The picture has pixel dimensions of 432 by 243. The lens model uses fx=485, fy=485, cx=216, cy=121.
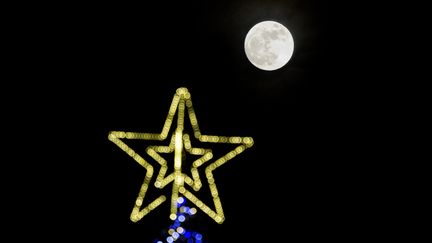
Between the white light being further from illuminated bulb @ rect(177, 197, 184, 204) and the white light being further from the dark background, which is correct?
illuminated bulb @ rect(177, 197, 184, 204)

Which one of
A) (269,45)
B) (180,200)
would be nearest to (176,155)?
(180,200)

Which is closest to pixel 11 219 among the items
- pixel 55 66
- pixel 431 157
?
pixel 55 66

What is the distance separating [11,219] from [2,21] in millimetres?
1367

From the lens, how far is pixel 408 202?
3.39 meters

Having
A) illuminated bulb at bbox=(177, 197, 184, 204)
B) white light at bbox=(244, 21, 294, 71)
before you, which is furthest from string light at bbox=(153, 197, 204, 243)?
white light at bbox=(244, 21, 294, 71)

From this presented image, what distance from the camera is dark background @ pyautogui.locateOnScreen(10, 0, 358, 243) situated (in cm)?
335

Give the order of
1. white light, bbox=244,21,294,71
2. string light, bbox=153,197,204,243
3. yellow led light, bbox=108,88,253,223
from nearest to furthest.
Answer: yellow led light, bbox=108,88,253,223 → string light, bbox=153,197,204,243 → white light, bbox=244,21,294,71

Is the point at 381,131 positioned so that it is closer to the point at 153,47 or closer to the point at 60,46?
the point at 153,47

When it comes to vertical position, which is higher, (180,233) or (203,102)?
(203,102)

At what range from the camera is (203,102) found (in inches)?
135

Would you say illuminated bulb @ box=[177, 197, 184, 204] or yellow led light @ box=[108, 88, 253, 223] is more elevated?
yellow led light @ box=[108, 88, 253, 223]

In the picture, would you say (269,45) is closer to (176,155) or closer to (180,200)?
(176,155)

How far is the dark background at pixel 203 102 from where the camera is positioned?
335 cm

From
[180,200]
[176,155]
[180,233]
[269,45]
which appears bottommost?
[180,233]
